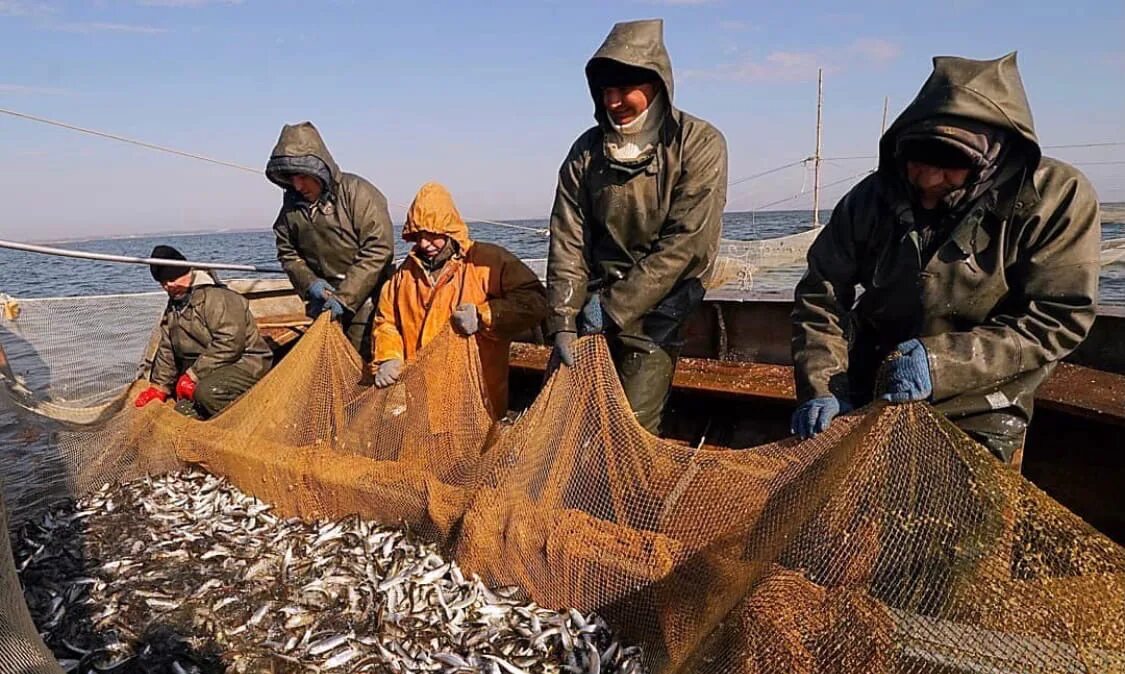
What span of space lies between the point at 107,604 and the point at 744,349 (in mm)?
6254

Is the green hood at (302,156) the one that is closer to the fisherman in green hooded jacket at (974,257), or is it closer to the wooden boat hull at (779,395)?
the wooden boat hull at (779,395)

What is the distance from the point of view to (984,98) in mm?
3510

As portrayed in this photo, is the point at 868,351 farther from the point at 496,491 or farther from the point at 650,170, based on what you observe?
the point at 496,491

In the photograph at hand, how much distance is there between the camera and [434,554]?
16.8 ft

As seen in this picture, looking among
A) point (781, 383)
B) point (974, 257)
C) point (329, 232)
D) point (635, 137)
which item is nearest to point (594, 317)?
point (635, 137)

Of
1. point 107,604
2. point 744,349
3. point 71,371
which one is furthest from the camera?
point 71,371

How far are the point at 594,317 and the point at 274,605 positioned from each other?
2.98 metres

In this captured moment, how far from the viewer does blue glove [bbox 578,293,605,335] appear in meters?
5.61

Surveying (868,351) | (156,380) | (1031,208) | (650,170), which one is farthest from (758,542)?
(156,380)

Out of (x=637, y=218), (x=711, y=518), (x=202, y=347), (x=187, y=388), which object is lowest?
(x=187, y=388)

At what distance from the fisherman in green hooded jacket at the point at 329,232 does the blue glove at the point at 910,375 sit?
17.0 feet

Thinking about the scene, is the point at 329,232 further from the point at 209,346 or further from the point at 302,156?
the point at 209,346

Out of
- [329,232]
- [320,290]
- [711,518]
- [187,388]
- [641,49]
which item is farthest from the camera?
[187,388]

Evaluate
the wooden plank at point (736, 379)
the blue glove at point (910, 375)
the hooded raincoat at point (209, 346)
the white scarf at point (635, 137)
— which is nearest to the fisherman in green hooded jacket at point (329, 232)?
the hooded raincoat at point (209, 346)
